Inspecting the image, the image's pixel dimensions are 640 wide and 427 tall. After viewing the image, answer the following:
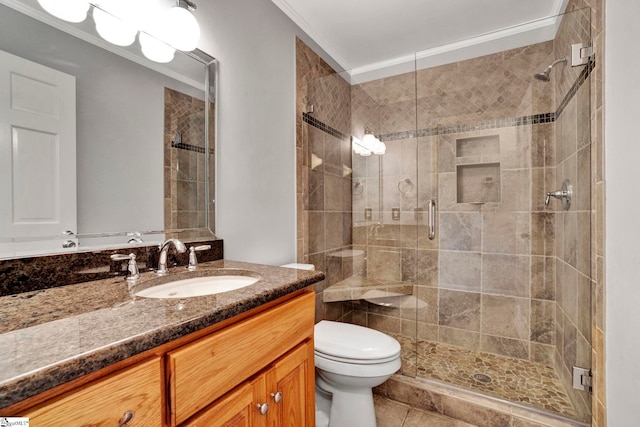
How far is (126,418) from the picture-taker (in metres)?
0.52

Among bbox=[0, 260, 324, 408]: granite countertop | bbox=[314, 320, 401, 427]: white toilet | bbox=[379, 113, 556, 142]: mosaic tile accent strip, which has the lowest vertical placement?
bbox=[314, 320, 401, 427]: white toilet

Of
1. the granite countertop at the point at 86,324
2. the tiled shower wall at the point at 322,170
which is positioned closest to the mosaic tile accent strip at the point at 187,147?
the granite countertop at the point at 86,324

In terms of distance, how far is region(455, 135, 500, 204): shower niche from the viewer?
2.10 meters

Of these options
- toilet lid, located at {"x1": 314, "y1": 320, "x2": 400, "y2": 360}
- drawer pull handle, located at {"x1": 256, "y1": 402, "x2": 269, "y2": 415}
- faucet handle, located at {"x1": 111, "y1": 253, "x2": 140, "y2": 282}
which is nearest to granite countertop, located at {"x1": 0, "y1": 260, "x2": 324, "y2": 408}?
faucet handle, located at {"x1": 111, "y1": 253, "x2": 140, "y2": 282}

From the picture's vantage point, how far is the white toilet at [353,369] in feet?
4.64

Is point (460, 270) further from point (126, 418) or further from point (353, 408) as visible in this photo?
point (126, 418)

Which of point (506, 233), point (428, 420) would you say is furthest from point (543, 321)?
point (428, 420)

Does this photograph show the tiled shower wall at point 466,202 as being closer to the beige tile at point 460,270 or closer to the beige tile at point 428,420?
the beige tile at point 460,270

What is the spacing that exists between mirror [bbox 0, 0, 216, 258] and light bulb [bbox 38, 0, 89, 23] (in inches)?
0.8

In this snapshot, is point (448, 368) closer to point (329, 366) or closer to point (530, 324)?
point (530, 324)

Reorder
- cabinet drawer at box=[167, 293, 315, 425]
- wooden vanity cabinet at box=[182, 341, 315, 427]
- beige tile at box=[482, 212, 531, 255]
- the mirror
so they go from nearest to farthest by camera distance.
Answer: cabinet drawer at box=[167, 293, 315, 425] → wooden vanity cabinet at box=[182, 341, 315, 427] → the mirror → beige tile at box=[482, 212, 531, 255]

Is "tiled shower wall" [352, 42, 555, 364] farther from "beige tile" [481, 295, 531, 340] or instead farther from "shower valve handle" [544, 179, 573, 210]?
"shower valve handle" [544, 179, 573, 210]

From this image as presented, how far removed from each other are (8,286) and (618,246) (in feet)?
7.10

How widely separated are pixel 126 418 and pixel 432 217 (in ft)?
7.00
